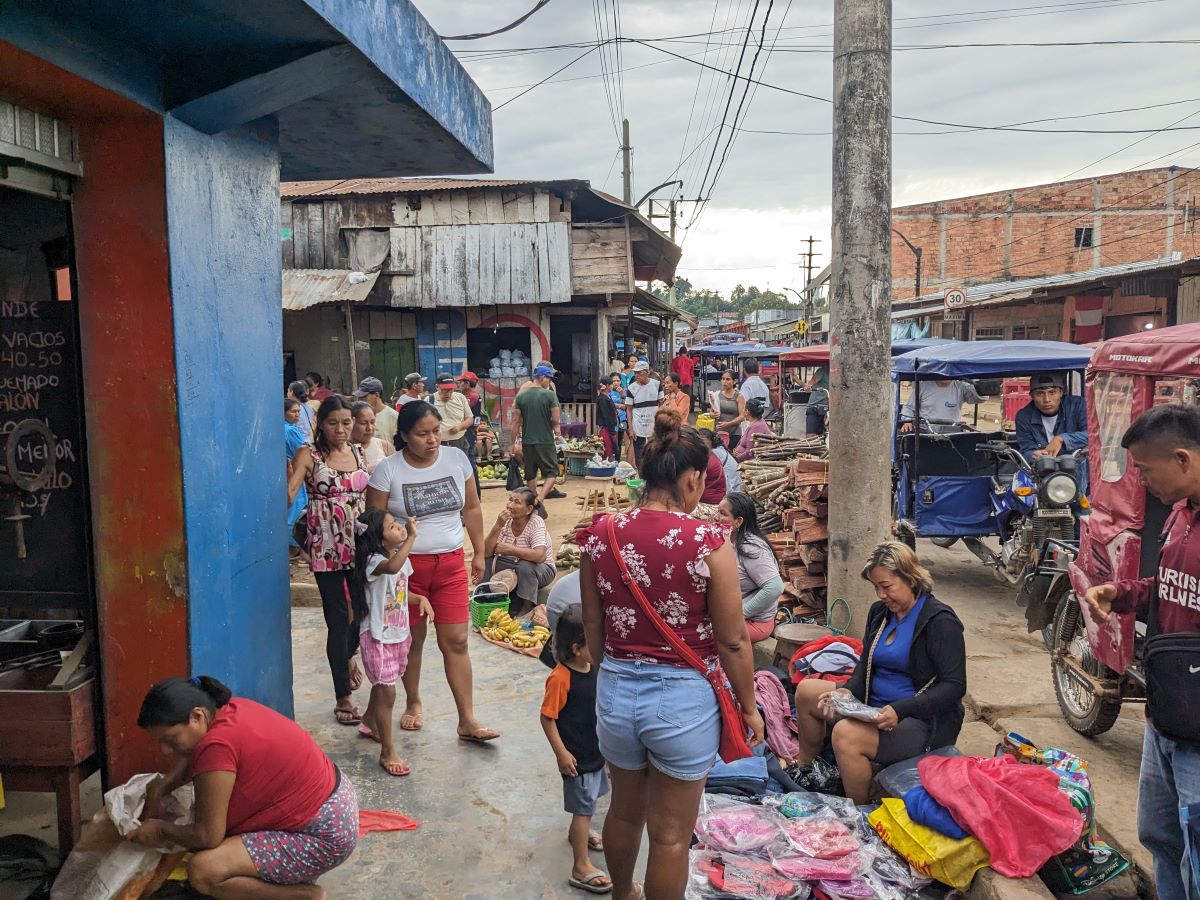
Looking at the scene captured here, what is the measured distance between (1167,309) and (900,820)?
18889mm

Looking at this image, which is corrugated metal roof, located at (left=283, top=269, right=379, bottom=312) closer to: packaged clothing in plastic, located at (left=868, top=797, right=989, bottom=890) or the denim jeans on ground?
packaged clothing in plastic, located at (left=868, top=797, right=989, bottom=890)

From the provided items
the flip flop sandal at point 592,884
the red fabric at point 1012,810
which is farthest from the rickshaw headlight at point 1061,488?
the flip flop sandal at point 592,884

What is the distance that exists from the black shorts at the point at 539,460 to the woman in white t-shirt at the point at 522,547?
4.38 meters

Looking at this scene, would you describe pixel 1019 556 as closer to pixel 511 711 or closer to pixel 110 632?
pixel 511 711

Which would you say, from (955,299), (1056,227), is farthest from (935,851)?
(1056,227)

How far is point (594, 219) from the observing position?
1719 cm

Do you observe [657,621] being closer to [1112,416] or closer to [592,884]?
[592,884]

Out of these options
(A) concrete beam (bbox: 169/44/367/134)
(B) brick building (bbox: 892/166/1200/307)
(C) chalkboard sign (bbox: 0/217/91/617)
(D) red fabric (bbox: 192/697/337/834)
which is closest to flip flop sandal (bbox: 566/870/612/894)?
(D) red fabric (bbox: 192/697/337/834)

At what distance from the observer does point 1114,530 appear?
14.1 feet

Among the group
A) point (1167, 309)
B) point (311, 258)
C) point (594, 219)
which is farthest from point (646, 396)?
point (1167, 309)

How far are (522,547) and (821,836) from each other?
134 inches

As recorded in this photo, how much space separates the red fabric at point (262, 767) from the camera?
290 cm

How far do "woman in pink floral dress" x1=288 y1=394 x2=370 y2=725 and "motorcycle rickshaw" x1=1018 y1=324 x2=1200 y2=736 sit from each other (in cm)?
392

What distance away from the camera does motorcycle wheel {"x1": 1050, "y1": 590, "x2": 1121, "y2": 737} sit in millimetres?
4508
